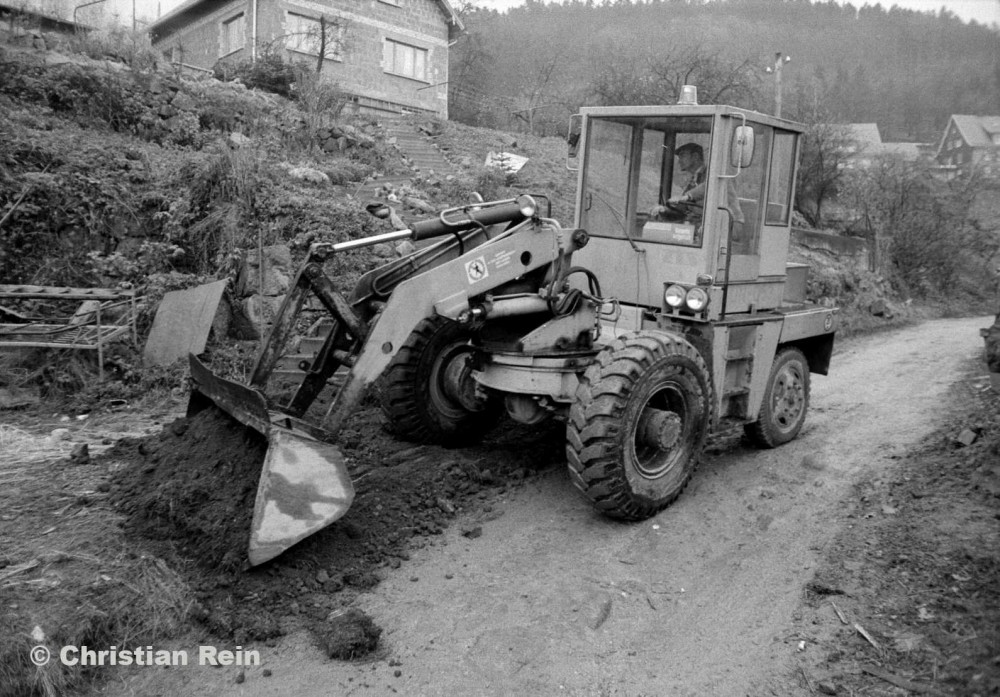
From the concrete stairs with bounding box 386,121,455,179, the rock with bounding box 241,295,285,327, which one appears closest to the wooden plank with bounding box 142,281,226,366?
the rock with bounding box 241,295,285,327

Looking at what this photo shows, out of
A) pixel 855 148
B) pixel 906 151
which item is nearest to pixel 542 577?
pixel 906 151

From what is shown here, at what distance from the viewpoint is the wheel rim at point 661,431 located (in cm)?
533

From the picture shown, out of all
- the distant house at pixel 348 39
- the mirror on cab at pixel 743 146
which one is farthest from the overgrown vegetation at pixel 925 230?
the mirror on cab at pixel 743 146

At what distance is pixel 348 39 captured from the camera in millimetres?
23250

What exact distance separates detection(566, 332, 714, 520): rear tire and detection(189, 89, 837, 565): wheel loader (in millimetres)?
14

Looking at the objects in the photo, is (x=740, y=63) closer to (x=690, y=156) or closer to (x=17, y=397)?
(x=690, y=156)

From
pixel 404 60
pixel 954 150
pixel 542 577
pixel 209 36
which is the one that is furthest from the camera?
pixel 404 60

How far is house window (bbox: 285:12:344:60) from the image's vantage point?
22.3 meters

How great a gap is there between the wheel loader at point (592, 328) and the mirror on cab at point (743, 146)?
0.01m

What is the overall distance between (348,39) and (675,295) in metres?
20.1

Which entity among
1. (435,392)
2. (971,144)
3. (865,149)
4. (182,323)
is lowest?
(435,392)

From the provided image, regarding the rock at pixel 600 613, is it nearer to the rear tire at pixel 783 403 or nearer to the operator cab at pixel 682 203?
the operator cab at pixel 682 203

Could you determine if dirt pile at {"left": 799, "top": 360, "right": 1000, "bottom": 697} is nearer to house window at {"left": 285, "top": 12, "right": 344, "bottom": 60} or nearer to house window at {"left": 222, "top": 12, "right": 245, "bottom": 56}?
house window at {"left": 285, "top": 12, "right": 344, "bottom": 60}

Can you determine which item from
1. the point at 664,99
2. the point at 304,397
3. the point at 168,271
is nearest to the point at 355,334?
the point at 304,397
